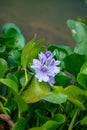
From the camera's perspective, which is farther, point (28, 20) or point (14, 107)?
point (28, 20)

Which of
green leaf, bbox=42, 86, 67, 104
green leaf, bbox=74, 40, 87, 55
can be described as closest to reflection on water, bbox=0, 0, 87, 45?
green leaf, bbox=74, 40, 87, 55

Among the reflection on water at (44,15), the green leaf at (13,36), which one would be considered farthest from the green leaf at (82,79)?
the reflection on water at (44,15)

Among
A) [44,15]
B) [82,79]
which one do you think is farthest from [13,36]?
[44,15]

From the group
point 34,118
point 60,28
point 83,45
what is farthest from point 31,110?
point 60,28

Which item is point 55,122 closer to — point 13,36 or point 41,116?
point 41,116

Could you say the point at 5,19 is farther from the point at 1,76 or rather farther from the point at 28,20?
the point at 1,76

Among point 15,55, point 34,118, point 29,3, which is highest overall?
point 29,3
